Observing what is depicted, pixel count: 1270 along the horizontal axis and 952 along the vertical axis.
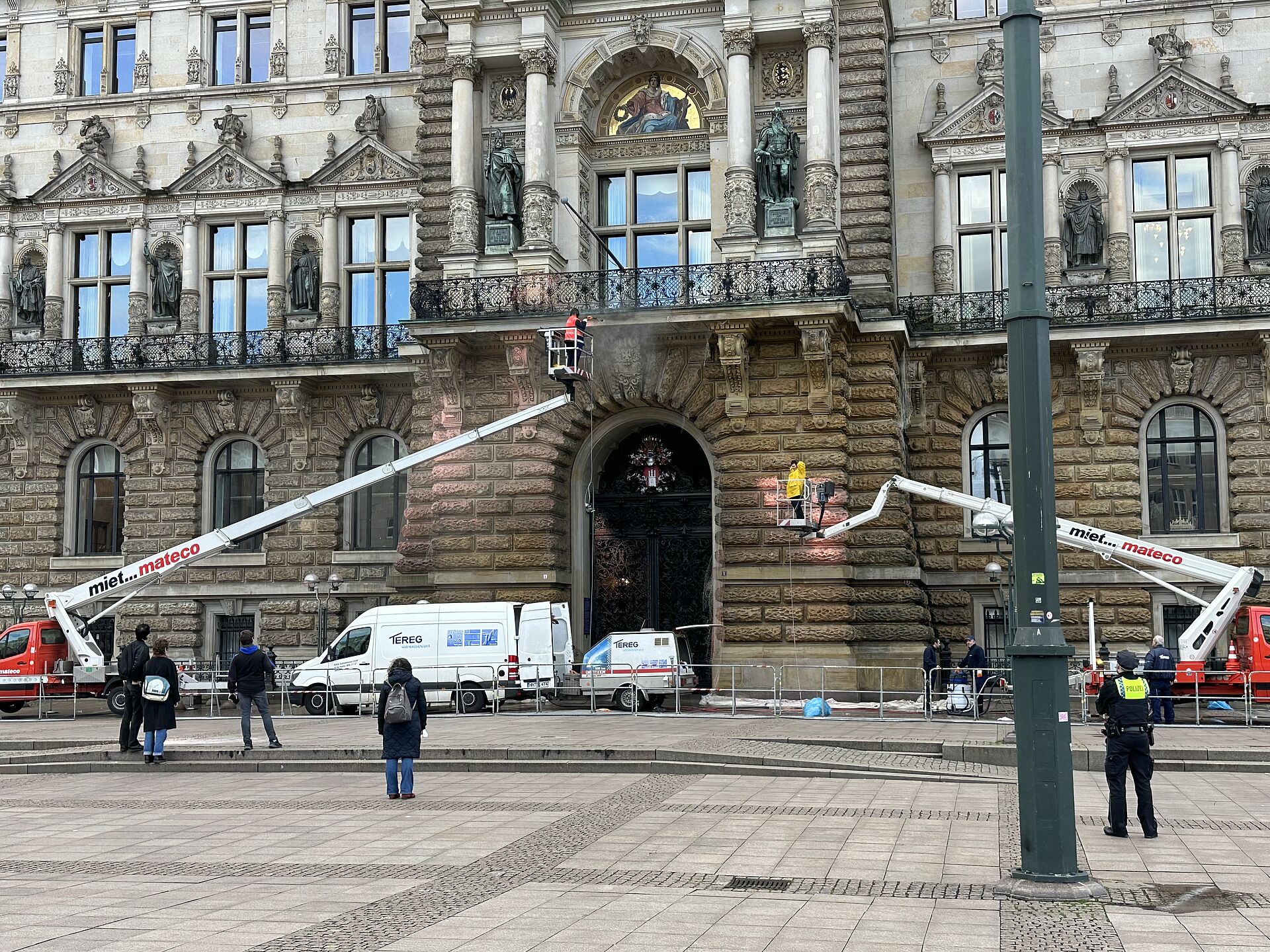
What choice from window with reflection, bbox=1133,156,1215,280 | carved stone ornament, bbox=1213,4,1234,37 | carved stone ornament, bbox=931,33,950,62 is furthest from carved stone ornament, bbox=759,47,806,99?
carved stone ornament, bbox=1213,4,1234,37

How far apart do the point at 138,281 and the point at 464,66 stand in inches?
504

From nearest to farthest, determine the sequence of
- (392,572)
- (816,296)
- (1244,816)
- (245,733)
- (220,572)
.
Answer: (1244,816), (245,733), (816,296), (392,572), (220,572)

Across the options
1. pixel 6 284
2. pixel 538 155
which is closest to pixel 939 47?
pixel 538 155

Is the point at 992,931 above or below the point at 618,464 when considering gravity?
below

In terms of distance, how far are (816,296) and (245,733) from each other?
15673mm

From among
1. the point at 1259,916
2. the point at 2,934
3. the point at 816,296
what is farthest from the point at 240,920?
the point at 816,296

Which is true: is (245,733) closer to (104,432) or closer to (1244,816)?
(1244,816)

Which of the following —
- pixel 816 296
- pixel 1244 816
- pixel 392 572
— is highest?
pixel 816 296

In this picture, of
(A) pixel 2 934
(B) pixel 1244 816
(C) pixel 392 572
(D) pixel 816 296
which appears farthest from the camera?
(C) pixel 392 572

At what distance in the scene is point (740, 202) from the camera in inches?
1273

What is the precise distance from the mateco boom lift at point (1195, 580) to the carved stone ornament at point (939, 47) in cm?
1249

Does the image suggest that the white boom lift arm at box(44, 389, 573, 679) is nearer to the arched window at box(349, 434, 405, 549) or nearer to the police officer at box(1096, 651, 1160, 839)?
the arched window at box(349, 434, 405, 549)

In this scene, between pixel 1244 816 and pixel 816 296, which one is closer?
pixel 1244 816

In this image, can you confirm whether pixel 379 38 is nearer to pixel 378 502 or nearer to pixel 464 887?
pixel 378 502
